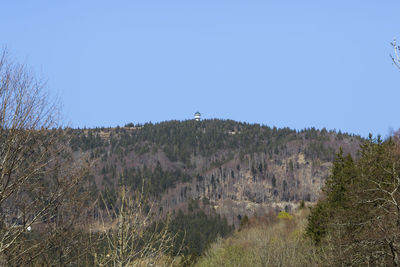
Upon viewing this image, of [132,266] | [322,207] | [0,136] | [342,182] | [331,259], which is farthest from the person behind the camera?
[322,207]

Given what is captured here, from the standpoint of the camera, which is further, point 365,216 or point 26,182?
point 365,216

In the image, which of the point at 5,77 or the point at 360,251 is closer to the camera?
the point at 5,77

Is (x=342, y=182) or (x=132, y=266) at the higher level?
(x=342, y=182)

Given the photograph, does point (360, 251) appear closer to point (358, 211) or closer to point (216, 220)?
point (358, 211)

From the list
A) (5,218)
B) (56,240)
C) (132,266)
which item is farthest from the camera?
(56,240)

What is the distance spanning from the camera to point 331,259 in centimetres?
2931

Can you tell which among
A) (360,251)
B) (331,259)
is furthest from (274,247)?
(360,251)

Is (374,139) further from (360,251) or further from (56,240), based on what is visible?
(56,240)

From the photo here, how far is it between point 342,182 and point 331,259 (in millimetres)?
20868

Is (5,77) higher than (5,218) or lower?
higher

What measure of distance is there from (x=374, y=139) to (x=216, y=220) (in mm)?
123562

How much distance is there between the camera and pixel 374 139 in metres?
54.0

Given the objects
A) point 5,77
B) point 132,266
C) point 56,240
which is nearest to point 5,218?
point 56,240

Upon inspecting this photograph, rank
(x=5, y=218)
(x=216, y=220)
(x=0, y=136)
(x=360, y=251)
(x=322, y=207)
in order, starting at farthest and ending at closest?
(x=216, y=220), (x=322, y=207), (x=360, y=251), (x=5, y=218), (x=0, y=136)
